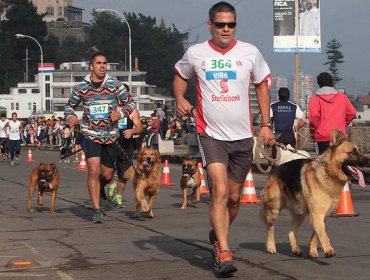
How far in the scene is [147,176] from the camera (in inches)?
507

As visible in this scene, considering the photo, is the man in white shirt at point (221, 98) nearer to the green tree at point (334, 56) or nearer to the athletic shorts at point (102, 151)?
the athletic shorts at point (102, 151)

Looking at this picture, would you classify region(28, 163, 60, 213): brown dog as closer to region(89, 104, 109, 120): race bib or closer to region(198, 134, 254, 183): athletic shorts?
region(89, 104, 109, 120): race bib

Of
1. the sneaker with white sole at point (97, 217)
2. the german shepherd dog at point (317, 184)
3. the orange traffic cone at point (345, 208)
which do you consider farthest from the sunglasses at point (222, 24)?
the orange traffic cone at point (345, 208)

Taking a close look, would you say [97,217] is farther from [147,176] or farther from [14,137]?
[14,137]

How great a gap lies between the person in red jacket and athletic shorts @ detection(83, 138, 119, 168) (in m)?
2.79

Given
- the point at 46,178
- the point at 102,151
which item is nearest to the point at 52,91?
the point at 46,178

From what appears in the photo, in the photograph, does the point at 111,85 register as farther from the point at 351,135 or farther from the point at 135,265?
the point at 351,135

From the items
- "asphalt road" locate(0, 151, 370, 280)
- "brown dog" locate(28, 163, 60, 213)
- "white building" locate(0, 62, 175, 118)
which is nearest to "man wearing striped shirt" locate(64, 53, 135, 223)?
"asphalt road" locate(0, 151, 370, 280)

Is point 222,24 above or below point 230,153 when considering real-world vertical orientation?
above

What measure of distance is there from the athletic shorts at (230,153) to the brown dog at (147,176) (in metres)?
4.71

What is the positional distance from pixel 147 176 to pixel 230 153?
497 cm

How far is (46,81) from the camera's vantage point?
14862 centimetres

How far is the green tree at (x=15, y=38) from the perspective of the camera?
560 feet

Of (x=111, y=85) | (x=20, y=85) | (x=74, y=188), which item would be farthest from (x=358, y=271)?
(x=20, y=85)
